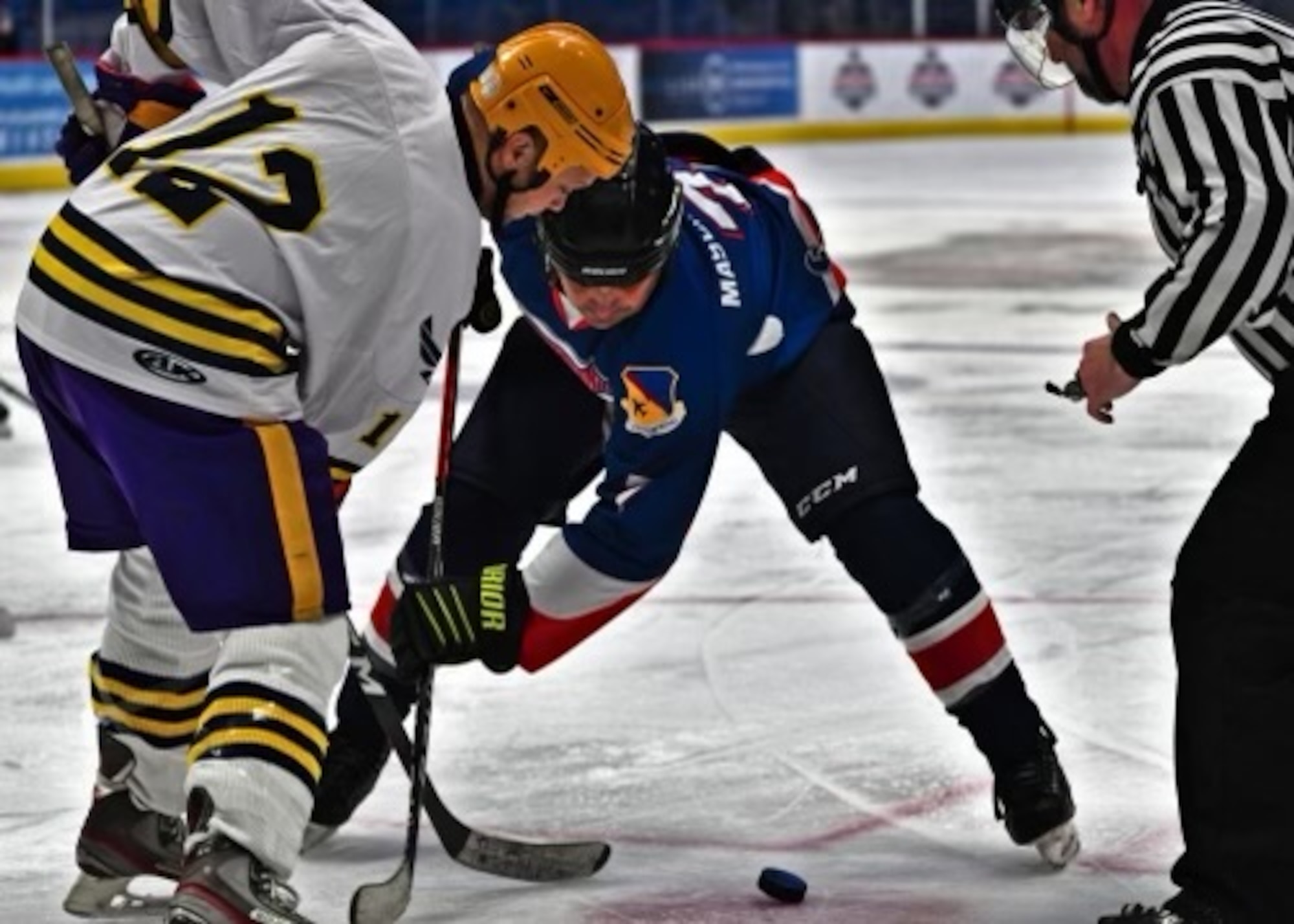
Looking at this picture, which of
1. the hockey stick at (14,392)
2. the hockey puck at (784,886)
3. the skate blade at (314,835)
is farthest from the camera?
the hockey stick at (14,392)

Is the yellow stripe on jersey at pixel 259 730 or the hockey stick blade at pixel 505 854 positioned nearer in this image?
the yellow stripe on jersey at pixel 259 730

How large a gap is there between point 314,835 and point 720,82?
15181 millimetres

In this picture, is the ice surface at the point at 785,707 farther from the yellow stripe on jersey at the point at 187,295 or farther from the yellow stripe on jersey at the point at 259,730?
the yellow stripe on jersey at the point at 187,295

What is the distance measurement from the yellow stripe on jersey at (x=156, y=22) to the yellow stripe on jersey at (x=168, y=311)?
16.3 inches

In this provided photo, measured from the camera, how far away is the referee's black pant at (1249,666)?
9.87ft

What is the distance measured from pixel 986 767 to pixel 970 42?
1662cm

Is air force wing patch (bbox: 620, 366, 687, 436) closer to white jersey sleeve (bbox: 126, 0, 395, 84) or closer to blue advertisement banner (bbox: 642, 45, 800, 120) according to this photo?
white jersey sleeve (bbox: 126, 0, 395, 84)

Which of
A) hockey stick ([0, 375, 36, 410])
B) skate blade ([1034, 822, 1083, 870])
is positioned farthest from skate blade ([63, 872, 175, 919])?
hockey stick ([0, 375, 36, 410])

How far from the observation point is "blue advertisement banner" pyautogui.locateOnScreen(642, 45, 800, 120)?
18.1 meters

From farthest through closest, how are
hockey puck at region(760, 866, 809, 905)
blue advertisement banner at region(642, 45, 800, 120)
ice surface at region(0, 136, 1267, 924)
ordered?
Answer: blue advertisement banner at region(642, 45, 800, 120), ice surface at region(0, 136, 1267, 924), hockey puck at region(760, 866, 809, 905)

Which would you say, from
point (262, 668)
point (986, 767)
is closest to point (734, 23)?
point (986, 767)

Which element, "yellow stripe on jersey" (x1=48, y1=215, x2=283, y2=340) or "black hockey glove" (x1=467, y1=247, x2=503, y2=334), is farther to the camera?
"black hockey glove" (x1=467, y1=247, x2=503, y2=334)

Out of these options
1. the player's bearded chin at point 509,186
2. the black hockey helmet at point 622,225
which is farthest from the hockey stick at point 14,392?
the player's bearded chin at point 509,186

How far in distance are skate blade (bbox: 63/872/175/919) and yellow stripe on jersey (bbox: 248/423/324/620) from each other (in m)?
0.63
